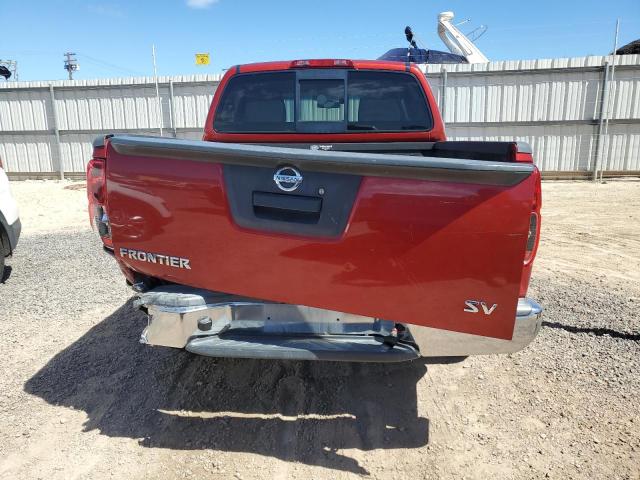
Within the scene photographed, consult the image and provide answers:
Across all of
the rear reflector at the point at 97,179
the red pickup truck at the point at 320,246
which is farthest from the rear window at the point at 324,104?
the rear reflector at the point at 97,179

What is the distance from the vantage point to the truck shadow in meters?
2.64

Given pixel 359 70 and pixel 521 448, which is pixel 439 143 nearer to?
pixel 359 70

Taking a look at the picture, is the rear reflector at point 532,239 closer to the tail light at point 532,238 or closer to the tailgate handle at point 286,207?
the tail light at point 532,238

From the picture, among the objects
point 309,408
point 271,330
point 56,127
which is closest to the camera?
point 271,330

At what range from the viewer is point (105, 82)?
1591 cm

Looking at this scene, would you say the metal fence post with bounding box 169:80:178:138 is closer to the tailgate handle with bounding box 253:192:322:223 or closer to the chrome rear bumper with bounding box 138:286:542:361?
the chrome rear bumper with bounding box 138:286:542:361

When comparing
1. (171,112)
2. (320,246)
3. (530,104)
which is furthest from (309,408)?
(171,112)

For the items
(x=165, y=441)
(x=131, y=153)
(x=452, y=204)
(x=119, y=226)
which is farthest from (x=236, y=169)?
(x=165, y=441)

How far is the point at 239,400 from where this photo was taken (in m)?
3.03

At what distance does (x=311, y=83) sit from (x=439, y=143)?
3.90ft

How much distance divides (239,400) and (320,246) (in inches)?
58.3

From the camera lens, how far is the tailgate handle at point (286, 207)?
2.09 m

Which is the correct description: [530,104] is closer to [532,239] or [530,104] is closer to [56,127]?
[532,239]

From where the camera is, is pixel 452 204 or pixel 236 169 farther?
pixel 236 169
